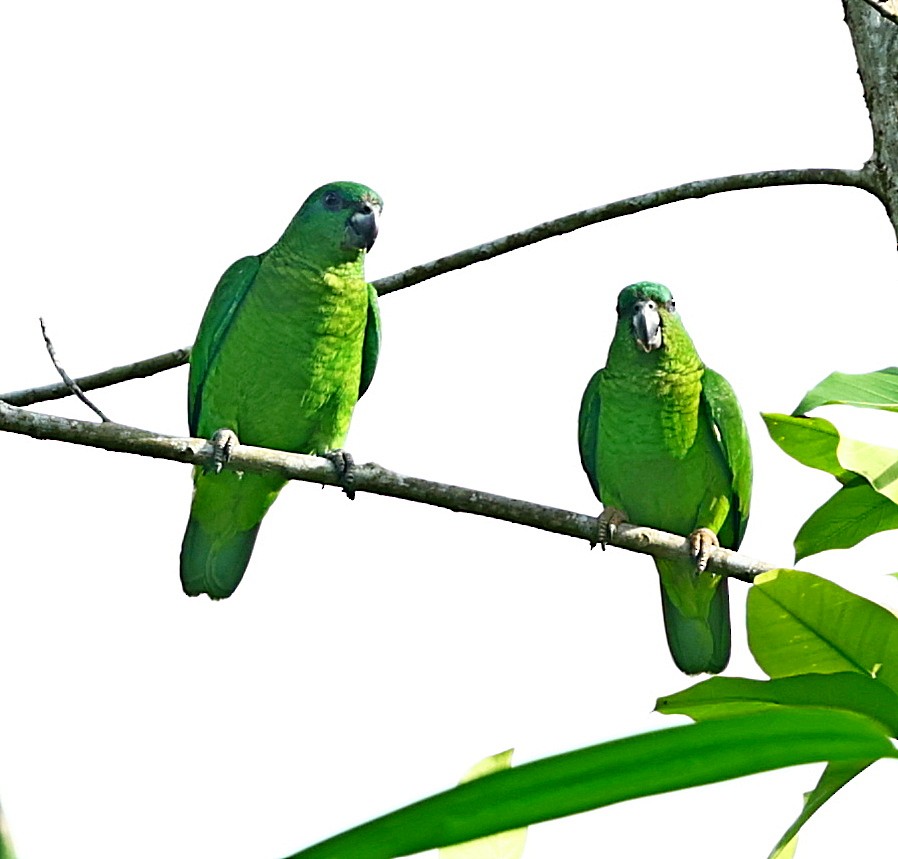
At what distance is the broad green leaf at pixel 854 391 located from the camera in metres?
1.73

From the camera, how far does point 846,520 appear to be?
6.54ft

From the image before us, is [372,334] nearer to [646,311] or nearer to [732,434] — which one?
[646,311]

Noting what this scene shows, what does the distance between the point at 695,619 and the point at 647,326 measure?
95 cm

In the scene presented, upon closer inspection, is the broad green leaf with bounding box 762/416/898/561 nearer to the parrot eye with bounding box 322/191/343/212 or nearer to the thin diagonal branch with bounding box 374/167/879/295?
the thin diagonal branch with bounding box 374/167/879/295

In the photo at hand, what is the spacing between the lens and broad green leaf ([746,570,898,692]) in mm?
1311

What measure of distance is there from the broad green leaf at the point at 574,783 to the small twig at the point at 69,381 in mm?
1982

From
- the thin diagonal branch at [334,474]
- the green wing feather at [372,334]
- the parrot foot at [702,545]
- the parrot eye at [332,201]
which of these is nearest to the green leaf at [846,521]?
the thin diagonal branch at [334,474]

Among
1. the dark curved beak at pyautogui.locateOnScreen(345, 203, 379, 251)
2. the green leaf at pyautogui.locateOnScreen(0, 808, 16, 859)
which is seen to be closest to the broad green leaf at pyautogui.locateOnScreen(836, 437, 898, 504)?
the green leaf at pyautogui.locateOnScreen(0, 808, 16, 859)

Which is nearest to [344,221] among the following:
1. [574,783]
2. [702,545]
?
[702,545]

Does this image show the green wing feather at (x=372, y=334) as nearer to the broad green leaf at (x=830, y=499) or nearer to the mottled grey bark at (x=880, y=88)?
the mottled grey bark at (x=880, y=88)

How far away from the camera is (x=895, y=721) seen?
43.1 inches

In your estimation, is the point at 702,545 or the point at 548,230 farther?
the point at 702,545

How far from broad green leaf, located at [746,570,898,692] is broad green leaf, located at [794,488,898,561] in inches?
25.3

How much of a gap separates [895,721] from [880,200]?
1.51m
